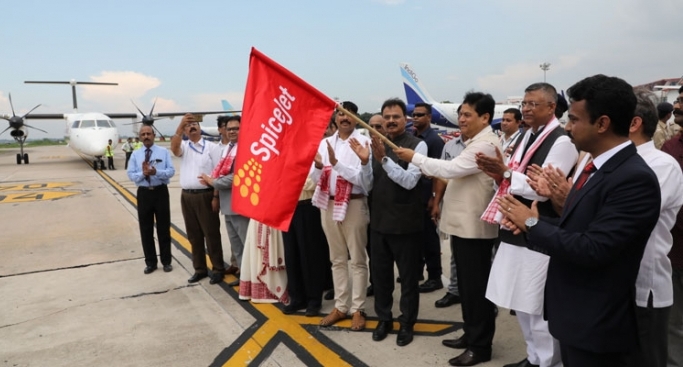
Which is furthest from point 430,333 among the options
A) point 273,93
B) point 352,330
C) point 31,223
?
point 31,223

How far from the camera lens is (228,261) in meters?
6.24

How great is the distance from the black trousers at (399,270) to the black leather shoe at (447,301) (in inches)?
32.7

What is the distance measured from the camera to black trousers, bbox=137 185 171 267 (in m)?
5.79

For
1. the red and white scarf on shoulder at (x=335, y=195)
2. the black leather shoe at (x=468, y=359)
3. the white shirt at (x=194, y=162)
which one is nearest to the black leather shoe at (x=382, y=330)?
the black leather shoe at (x=468, y=359)

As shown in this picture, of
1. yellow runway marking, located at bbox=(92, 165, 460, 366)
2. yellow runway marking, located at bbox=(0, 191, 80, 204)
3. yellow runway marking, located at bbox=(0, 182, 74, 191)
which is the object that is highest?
yellow runway marking, located at bbox=(92, 165, 460, 366)

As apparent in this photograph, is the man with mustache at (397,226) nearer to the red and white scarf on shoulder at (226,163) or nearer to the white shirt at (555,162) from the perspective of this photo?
the white shirt at (555,162)

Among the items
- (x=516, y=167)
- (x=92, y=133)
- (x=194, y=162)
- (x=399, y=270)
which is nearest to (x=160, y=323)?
(x=194, y=162)

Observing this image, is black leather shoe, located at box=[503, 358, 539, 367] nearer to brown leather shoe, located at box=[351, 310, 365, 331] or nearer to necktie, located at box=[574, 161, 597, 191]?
brown leather shoe, located at box=[351, 310, 365, 331]

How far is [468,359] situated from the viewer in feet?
10.7

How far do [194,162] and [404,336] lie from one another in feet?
10.2

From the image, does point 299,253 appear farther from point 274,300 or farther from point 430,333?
point 430,333

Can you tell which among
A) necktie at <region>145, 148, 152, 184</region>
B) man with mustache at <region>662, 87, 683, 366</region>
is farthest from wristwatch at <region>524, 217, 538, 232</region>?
necktie at <region>145, 148, 152, 184</region>

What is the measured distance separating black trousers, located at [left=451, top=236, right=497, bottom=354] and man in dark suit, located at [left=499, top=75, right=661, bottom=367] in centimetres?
133

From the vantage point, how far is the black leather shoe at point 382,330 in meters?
3.70
